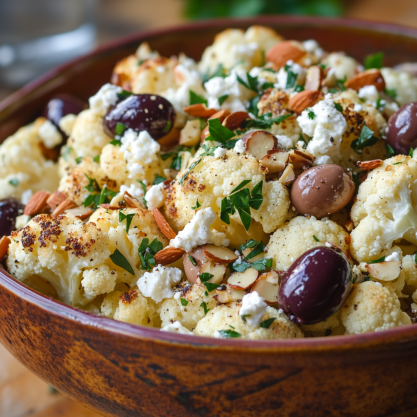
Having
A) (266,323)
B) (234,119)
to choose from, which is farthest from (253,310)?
(234,119)

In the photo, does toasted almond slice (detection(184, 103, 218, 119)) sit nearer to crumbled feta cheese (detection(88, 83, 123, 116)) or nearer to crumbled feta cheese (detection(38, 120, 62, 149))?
crumbled feta cheese (detection(88, 83, 123, 116))

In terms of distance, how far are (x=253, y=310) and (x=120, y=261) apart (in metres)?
0.34

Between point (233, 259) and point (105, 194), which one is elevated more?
point (105, 194)

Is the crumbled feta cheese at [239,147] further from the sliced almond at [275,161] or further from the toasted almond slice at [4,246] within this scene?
the toasted almond slice at [4,246]

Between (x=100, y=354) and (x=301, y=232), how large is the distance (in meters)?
0.49

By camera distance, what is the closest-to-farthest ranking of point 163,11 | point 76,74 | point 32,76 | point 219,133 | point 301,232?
1. point 301,232
2. point 219,133
3. point 76,74
4. point 32,76
5. point 163,11

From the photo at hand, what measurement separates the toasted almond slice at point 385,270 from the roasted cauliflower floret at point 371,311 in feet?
0.08

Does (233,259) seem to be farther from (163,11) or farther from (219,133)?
→ (163,11)

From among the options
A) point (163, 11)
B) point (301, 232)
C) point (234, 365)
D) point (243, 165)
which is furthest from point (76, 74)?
point (163, 11)

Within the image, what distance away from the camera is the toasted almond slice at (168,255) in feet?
3.64

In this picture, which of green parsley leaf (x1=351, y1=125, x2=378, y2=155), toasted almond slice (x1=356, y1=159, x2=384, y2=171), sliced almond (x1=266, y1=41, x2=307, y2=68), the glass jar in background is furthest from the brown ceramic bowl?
the glass jar in background

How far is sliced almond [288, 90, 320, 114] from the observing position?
4.23 ft

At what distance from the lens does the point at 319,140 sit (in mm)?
1168

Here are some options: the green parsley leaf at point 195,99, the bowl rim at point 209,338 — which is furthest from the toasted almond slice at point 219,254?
the green parsley leaf at point 195,99
